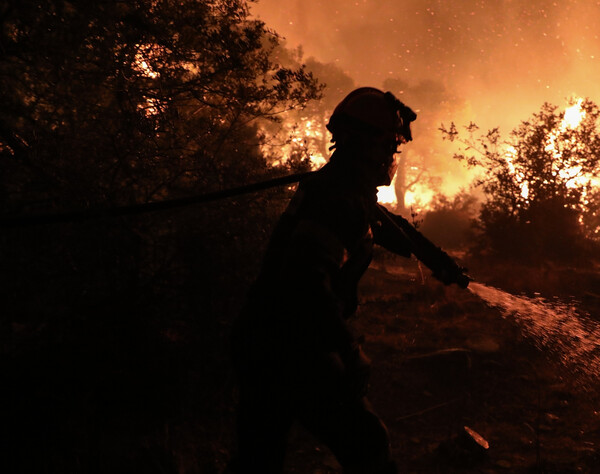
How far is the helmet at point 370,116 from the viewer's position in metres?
2.18

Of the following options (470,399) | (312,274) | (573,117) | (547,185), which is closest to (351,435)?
(312,274)

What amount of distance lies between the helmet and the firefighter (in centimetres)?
39

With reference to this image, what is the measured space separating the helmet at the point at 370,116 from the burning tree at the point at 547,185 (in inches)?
550

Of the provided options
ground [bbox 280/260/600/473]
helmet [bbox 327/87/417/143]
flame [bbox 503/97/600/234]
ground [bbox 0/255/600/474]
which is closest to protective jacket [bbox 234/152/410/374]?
helmet [bbox 327/87/417/143]

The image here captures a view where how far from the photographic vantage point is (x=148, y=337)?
12.5 feet

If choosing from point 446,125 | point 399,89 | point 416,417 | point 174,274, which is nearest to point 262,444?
point 174,274

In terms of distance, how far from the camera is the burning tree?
46.5 feet

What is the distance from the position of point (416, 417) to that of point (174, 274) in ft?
11.0

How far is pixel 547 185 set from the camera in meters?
14.8

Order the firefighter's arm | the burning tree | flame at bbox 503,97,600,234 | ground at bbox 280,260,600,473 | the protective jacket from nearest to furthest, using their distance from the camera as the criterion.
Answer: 1. the protective jacket
2. the firefighter's arm
3. ground at bbox 280,260,600,473
4. the burning tree
5. flame at bbox 503,97,600,234

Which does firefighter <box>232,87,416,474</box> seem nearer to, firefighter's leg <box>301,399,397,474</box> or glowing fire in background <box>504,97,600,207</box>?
firefighter's leg <box>301,399,397,474</box>

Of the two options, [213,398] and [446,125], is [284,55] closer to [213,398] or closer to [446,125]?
[446,125]

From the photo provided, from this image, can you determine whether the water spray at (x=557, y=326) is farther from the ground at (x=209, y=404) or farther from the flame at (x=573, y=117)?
the flame at (x=573, y=117)

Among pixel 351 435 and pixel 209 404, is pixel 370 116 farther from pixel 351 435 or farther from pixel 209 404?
pixel 209 404
